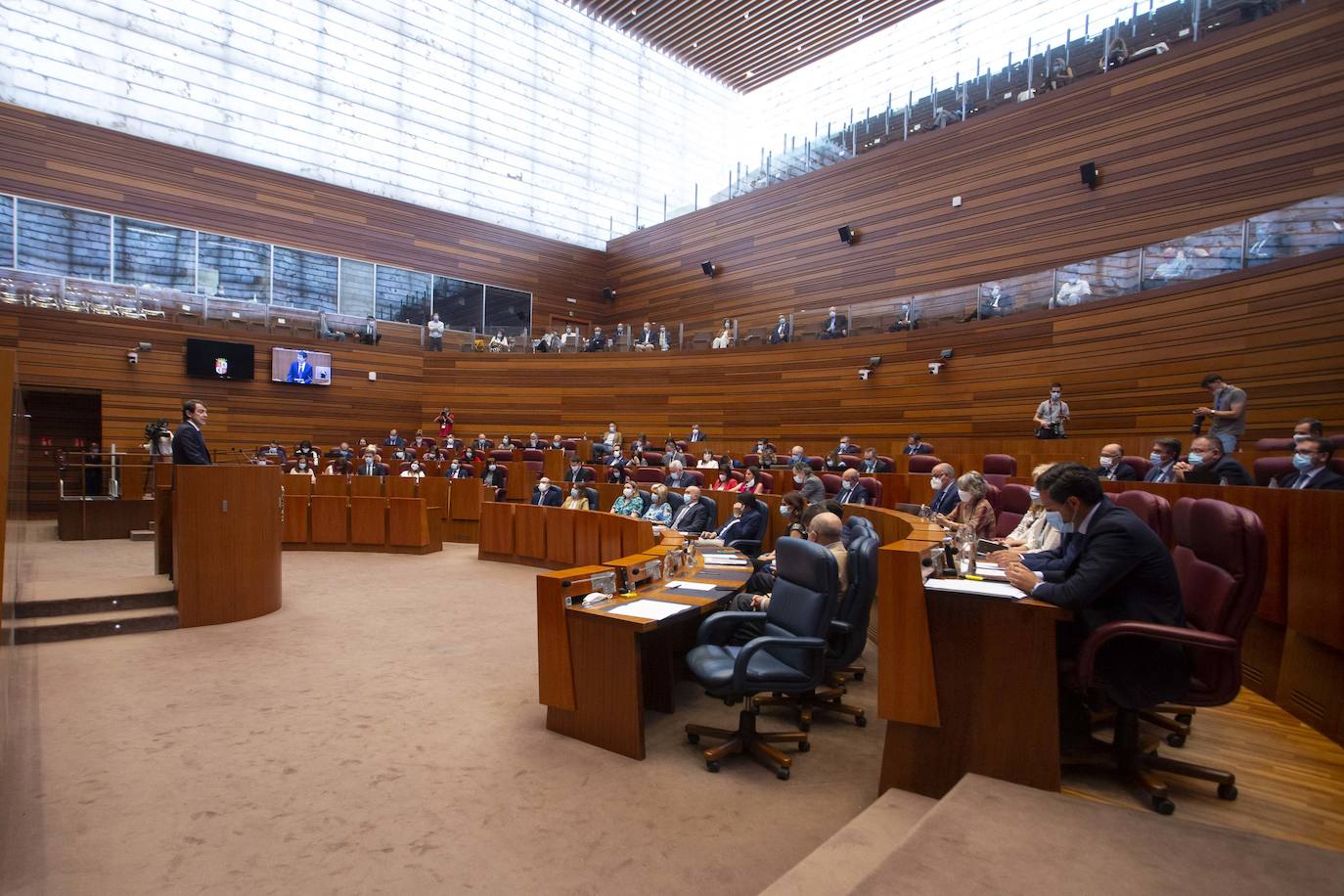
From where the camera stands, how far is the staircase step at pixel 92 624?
473 centimetres

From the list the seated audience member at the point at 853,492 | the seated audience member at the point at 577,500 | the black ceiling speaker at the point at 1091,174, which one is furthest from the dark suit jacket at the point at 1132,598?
the black ceiling speaker at the point at 1091,174

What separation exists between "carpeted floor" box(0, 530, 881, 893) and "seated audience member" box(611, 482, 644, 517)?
2.90 metres

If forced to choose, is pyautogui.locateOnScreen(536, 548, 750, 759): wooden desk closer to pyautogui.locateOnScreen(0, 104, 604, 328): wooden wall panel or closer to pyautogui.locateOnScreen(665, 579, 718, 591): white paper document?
pyautogui.locateOnScreen(665, 579, 718, 591): white paper document

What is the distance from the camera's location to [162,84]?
1287cm

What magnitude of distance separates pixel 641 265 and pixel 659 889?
16678 millimetres

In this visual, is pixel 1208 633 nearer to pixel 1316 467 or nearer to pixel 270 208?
pixel 1316 467

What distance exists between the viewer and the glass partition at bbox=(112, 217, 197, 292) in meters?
12.1

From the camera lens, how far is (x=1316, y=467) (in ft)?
12.3

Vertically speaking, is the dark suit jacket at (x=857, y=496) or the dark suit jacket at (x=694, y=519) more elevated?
the dark suit jacket at (x=857, y=496)

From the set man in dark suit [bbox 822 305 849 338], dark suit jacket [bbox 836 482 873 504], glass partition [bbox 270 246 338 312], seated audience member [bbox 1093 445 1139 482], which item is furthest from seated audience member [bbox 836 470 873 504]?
glass partition [bbox 270 246 338 312]

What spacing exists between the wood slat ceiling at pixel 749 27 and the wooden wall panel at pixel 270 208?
6.00 m

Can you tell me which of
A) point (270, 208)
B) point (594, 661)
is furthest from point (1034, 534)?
point (270, 208)

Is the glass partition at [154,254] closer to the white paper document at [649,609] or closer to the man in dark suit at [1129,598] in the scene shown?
the white paper document at [649,609]

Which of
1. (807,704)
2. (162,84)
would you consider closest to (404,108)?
(162,84)
